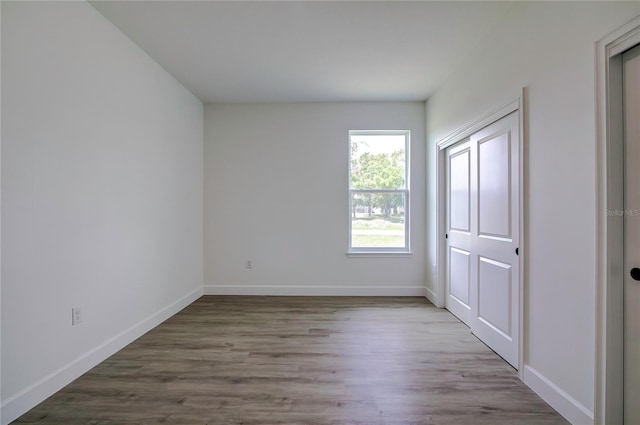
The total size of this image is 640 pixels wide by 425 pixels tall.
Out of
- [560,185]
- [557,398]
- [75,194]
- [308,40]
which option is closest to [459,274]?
[557,398]

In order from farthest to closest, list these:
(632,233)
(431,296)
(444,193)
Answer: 1. (431,296)
2. (444,193)
3. (632,233)

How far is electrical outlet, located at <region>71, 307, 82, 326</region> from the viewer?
2.04 meters

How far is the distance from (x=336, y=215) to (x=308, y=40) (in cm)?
227

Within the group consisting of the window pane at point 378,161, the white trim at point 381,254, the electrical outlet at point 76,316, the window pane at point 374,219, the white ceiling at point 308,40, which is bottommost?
the electrical outlet at point 76,316

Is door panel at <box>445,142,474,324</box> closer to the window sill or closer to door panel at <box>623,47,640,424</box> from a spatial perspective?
the window sill

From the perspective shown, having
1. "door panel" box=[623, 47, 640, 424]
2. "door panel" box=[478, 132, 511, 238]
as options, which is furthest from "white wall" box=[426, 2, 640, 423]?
"door panel" box=[478, 132, 511, 238]

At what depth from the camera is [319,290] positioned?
164 inches

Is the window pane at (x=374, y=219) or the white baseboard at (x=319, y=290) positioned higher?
the window pane at (x=374, y=219)

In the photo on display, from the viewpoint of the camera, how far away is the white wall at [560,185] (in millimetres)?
1530

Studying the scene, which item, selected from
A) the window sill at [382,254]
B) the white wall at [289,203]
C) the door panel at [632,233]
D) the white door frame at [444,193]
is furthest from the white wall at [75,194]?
the door panel at [632,233]

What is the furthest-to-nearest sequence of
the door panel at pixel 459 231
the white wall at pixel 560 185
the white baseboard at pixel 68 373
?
the door panel at pixel 459 231
the white baseboard at pixel 68 373
the white wall at pixel 560 185

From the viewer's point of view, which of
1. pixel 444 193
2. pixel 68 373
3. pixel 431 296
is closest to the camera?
pixel 68 373

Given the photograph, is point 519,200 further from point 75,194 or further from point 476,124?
point 75,194

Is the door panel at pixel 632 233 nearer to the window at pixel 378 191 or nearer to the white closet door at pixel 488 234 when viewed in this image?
the white closet door at pixel 488 234
